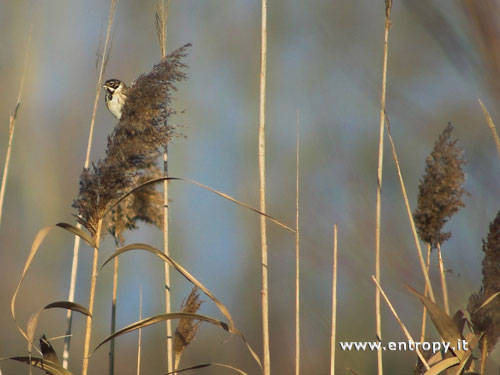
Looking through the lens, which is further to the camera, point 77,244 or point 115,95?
point 115,95

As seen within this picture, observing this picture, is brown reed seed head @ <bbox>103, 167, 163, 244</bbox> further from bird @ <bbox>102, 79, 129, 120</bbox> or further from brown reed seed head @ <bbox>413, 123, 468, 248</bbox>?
bird @ <bbox>102, 79, 129, 120</bbox>

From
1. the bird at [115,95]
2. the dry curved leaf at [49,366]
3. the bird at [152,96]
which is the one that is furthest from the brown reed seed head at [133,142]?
the bird at [115,95]

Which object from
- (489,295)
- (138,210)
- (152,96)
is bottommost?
(489,295)

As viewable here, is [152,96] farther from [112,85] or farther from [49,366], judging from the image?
[112,85]

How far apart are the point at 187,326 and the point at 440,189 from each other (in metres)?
0.96

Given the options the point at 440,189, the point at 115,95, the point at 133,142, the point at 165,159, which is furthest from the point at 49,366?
the point at 115,95

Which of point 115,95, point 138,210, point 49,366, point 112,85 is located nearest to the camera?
point 49,366

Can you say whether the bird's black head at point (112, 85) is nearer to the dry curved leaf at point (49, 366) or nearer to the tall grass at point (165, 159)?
the tall grass at point (165, 159)

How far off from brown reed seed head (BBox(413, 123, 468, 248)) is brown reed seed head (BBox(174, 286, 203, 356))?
78 centimetres

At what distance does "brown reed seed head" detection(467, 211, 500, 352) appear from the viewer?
1858 millimetres

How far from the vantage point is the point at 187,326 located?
→ 7.95 feet

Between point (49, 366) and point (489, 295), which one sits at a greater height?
point (489, 295)

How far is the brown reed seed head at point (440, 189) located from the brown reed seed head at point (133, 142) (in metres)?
0.84

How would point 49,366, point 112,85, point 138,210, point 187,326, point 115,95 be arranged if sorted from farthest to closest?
point 112,85 < point 115,95 < point 187,326 < point 138,210 < point 49,366
